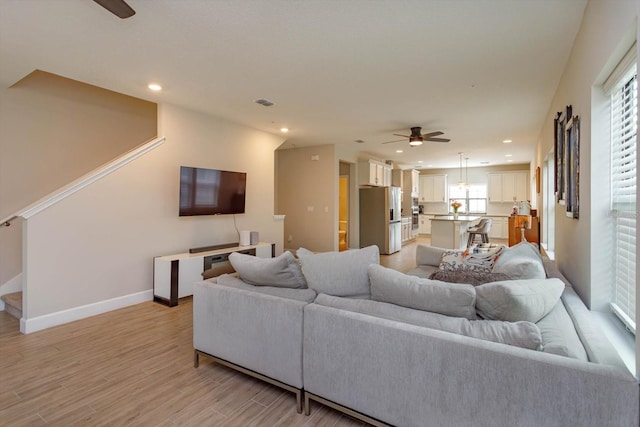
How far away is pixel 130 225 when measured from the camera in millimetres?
3996

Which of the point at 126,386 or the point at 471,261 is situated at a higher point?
the point at 471,261

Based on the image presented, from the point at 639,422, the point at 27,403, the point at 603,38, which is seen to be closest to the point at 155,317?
the point at 27,403

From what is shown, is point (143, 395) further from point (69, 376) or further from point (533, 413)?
point (533, 413)

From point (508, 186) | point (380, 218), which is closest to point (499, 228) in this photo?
point (508, 186)

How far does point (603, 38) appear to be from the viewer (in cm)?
176

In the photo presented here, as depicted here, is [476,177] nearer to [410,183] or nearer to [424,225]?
[424,225]

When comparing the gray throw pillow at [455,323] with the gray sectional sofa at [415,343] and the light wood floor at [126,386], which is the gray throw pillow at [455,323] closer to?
the gray sectional sofa at [415,343]

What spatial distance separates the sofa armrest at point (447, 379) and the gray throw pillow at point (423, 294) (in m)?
0.18

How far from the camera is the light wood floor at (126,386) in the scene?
1.89 meters

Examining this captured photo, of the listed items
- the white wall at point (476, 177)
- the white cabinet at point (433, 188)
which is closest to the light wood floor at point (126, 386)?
the white cabinet at point (433, 188)

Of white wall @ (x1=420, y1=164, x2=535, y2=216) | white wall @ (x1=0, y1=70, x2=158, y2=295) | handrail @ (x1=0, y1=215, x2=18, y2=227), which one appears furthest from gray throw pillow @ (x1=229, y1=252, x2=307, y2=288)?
white wall @ (x1=420, y1=164, x2=535, y2=216)

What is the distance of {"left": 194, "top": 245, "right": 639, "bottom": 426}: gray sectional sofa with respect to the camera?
1220 millimetres

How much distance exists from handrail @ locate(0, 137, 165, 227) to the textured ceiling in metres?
0.71

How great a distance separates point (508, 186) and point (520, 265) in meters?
10.3
